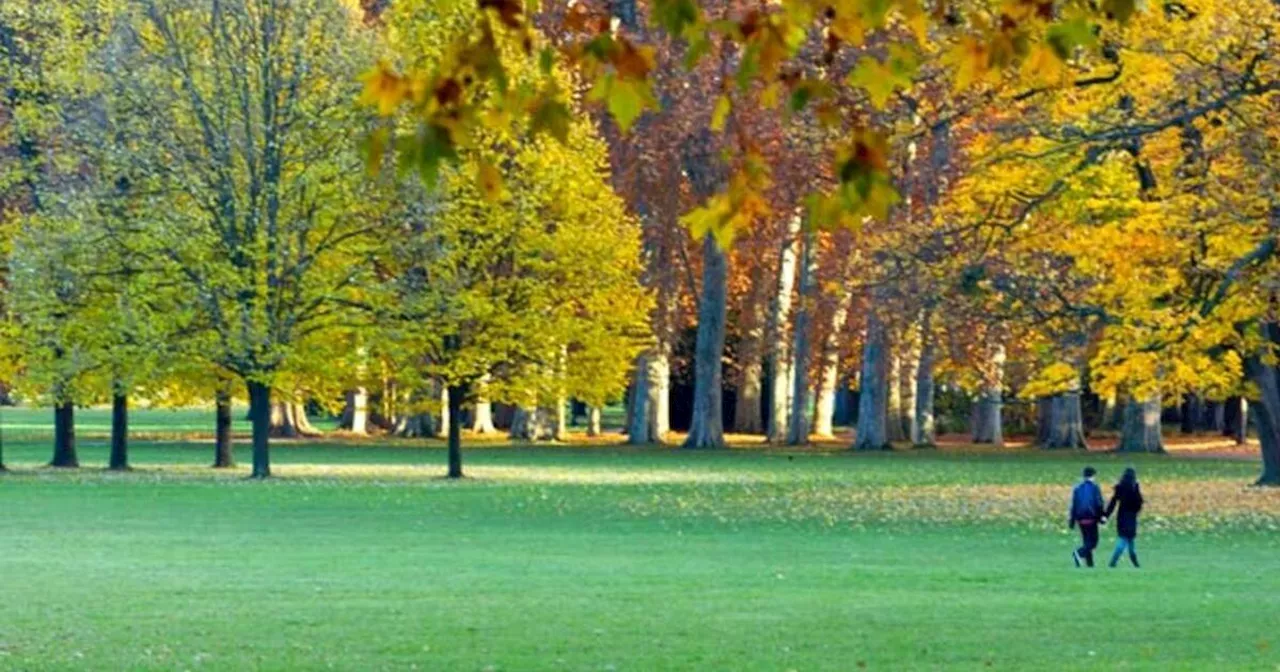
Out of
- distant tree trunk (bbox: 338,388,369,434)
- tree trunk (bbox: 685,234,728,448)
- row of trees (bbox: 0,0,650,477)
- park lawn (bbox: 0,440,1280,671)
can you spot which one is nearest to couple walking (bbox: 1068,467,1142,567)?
park lawn (bbox: 0,440,1280,671)

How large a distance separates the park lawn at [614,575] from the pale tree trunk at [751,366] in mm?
28677

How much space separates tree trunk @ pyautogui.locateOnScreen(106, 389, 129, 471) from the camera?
51344 mm

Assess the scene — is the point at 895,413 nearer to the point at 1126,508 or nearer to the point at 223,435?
the point at 223,435

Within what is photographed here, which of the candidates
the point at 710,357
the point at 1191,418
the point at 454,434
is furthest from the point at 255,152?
the point at 1191,418

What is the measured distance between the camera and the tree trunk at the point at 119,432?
51.3m

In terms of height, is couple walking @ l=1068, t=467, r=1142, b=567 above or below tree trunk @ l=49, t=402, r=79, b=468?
below

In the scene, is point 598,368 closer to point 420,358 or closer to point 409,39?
point 420,358

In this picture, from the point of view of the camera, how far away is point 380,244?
49.9 metres

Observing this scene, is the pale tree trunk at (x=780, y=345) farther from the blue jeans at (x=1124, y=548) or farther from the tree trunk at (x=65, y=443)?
the blue jeans at (x=1124, y=548)

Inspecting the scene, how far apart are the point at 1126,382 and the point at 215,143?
19783 mm

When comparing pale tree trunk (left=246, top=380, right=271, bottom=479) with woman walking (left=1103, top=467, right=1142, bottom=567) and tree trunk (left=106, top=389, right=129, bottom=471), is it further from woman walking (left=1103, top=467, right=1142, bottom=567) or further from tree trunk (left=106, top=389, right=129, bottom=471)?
woman walking (left=1103, top=467, right=1142, bottom=567)

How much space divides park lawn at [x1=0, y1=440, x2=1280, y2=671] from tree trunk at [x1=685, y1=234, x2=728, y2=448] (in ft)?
69.5

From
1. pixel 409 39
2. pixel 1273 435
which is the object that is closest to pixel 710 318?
pixel 409 39

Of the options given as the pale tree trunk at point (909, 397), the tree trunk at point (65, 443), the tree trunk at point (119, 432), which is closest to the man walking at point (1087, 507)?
the tree trunk at point (119, 432)
